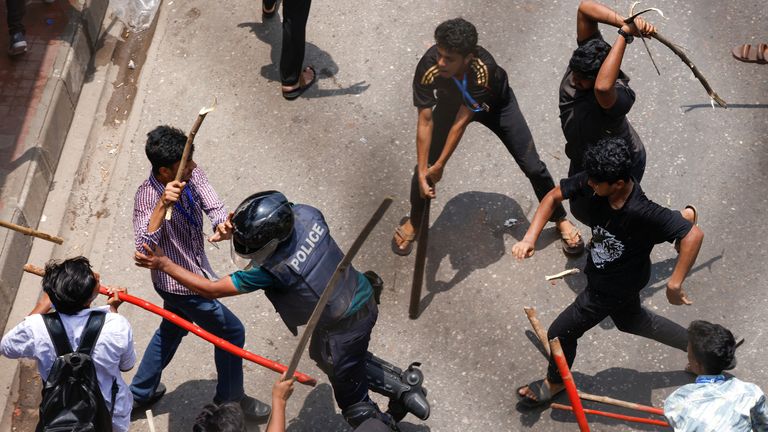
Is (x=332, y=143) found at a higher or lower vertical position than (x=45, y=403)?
higher

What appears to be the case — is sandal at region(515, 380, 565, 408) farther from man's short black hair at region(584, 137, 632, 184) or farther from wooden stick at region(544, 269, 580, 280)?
man's short black hair at region(584, 137, 632, 184)

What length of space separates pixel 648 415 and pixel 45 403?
3444 millimetres

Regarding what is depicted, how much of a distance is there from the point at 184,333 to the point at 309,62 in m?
3.16

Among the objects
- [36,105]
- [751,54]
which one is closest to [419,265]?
[36,105]

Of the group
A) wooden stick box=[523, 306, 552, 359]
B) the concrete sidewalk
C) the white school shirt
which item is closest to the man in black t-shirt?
wooden stick box=[523, 306, 552, 359]

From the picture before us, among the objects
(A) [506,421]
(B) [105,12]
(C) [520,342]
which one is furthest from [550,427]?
(B) [105,12]

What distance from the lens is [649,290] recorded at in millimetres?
6309

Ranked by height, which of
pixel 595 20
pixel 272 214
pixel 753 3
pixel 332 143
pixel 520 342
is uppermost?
pixel 753 3

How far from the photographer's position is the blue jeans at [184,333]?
207 inches

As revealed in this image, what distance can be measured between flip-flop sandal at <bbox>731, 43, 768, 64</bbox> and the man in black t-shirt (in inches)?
97.1

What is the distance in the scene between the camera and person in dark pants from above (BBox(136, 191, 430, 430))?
457 cm

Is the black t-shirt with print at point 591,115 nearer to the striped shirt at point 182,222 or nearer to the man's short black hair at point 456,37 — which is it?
the man's short black hair at point 456,37

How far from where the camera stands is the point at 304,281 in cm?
467

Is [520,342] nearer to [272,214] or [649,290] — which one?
[649,290]
